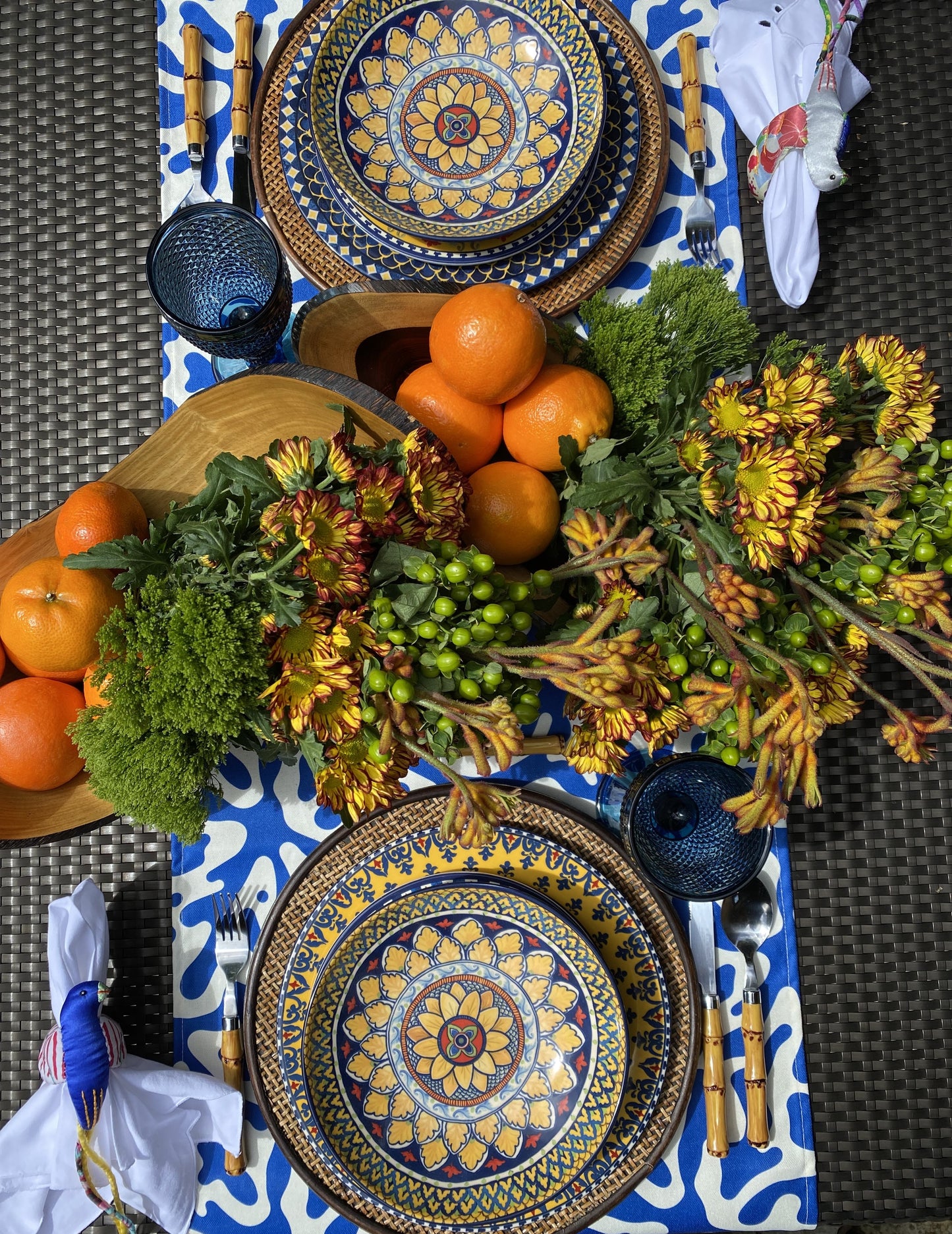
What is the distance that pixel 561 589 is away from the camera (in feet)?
2.02

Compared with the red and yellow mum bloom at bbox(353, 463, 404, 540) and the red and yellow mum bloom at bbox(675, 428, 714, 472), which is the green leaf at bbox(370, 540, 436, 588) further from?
the red and yellow mum bloom at bbox(675, 428, 714, 472)


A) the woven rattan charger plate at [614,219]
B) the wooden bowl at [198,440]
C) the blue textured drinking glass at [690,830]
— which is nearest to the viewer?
the wooden bowl at [198,440]

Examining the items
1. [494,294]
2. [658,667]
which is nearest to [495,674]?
[658,667]

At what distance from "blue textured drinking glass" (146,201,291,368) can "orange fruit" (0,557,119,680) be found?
0.20m

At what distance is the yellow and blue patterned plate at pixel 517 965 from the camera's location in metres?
0.67

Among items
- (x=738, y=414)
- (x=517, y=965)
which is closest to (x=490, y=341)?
(x=738, y=414)

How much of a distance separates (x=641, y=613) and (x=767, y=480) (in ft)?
0.38

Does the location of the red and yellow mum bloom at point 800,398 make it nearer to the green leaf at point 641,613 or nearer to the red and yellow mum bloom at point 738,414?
the red and yellow mum bloom at point 738,414

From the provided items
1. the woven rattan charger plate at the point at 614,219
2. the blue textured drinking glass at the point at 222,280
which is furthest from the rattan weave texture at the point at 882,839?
the blue textured drinking glass at the point at 222,280

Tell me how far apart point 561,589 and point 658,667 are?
0.12 metres

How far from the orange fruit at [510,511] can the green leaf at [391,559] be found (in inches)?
4.0

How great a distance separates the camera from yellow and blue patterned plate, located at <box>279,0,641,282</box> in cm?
72

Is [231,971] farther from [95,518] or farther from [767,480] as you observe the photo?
[767,480]

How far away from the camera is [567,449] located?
22.1 inches
